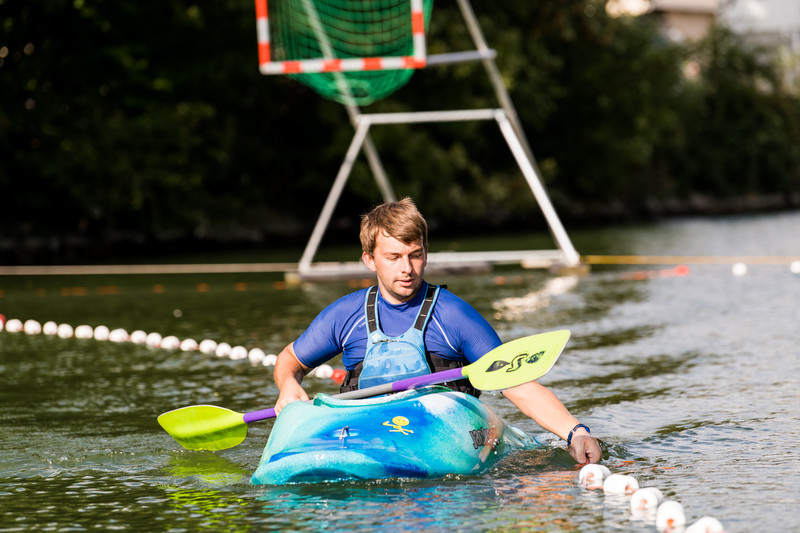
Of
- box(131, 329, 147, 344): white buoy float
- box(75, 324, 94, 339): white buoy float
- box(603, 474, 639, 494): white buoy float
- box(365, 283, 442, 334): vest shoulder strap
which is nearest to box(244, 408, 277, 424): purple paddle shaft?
box(365, 283, 442, 334): vest shoulder strap

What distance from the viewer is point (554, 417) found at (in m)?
5.24

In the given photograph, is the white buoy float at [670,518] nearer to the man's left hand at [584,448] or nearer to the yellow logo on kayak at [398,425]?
the man's left hand at [584,448]

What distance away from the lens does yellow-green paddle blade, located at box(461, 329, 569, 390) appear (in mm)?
5109

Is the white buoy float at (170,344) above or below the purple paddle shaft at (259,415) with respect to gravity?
above

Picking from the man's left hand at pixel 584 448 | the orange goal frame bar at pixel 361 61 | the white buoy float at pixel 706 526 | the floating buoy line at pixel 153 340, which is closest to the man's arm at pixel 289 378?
the man's left hand at pixel 584 448

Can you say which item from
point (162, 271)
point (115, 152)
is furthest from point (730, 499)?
point (115, 152)

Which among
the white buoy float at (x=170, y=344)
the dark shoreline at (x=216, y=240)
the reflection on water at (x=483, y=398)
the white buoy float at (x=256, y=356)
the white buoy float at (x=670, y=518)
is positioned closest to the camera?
the white buoy float at (x=670, y=518)

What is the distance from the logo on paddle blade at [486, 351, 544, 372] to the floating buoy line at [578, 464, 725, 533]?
0.52 m

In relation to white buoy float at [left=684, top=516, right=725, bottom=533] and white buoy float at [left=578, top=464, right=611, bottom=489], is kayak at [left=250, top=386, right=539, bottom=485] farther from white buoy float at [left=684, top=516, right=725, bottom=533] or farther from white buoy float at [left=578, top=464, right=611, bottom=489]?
white buoy float at [left=684, top=516, right=725, bottom=533]

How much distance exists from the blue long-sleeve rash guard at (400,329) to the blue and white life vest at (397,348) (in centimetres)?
3

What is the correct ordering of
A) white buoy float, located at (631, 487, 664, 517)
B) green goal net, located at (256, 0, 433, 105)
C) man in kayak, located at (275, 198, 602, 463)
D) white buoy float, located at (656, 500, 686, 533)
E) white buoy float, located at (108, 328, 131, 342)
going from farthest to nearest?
green goal net, located at (256, 0, 433, 105), white buoy float, located at (108, 328, 131, 342), man in kayak, located at (275, 198, 602, 463), white buoy float, located at (631, 487, 664, 517), white buoy float, located at (656, 500, 686, 533)

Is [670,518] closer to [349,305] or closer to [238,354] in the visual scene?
[349,305]

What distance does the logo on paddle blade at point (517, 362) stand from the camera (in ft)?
16.9

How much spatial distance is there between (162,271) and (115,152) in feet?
20.5
